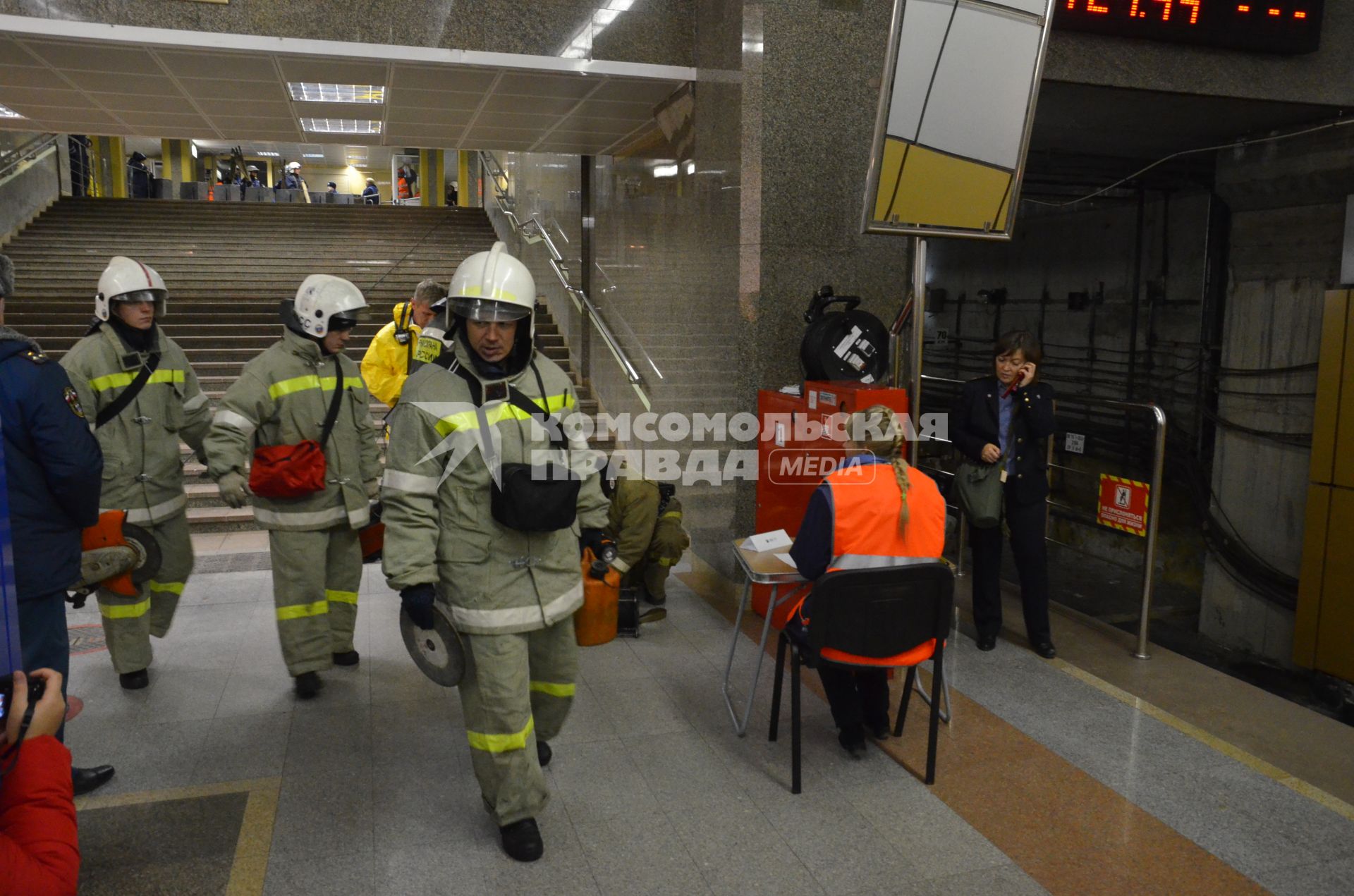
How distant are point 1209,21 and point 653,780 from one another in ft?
19.3

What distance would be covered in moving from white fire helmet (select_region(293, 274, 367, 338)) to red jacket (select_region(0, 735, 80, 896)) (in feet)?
8.17

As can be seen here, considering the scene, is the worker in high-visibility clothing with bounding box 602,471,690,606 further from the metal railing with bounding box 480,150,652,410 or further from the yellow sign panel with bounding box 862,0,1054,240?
the metal railing with bounding box 480,150,652,410

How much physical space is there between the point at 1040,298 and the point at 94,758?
12.7 m

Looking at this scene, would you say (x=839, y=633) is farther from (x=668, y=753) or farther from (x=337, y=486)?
(x=337, y=486)

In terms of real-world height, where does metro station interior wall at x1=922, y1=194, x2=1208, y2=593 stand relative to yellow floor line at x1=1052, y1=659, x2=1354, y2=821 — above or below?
above

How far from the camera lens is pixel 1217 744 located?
145 inches

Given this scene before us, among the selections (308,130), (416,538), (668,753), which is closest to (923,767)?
(668,753)

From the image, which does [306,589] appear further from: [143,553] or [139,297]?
[139,297]

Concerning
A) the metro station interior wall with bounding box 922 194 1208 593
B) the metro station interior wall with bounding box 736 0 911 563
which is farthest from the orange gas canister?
the metro station interior wall with bounding box 922 194 1208 593

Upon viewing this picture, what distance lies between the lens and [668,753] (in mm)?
3572

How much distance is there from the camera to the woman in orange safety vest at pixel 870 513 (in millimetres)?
3123

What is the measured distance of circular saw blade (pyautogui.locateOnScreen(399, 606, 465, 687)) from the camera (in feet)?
9.17

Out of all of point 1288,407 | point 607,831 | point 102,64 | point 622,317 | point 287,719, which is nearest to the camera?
point 607,831

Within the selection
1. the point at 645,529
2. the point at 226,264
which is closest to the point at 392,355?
the point at 645,529
